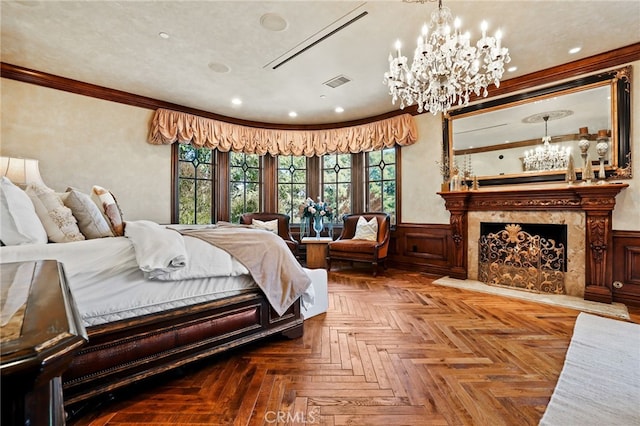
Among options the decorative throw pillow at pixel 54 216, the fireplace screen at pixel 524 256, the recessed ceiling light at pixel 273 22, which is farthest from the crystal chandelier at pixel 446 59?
the decorative throw pillow at pixel 54 216

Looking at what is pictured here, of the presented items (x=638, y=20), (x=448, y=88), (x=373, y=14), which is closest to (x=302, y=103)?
(x=373, y=14)

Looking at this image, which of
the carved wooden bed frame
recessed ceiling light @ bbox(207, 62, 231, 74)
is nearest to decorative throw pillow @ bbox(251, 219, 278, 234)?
recessed ceiling light @ bbox(207, 62, 231, 74)

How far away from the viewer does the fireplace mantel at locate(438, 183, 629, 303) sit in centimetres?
297

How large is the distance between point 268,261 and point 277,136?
12.7 feet

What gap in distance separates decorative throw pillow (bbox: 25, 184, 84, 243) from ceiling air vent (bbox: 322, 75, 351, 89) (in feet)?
10.2

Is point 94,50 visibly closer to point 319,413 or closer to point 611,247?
point 319,413

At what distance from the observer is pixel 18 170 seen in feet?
8.46

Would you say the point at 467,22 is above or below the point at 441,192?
above

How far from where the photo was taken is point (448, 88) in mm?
2561

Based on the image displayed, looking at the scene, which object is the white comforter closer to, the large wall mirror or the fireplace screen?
the fireplace screen

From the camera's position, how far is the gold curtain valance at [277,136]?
14.1ft

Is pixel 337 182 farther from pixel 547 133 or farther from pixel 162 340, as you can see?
pixel 162 340

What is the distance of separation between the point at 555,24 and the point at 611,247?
2345 mm

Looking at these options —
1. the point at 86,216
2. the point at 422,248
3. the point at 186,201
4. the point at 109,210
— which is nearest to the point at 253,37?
the point at 109,210
